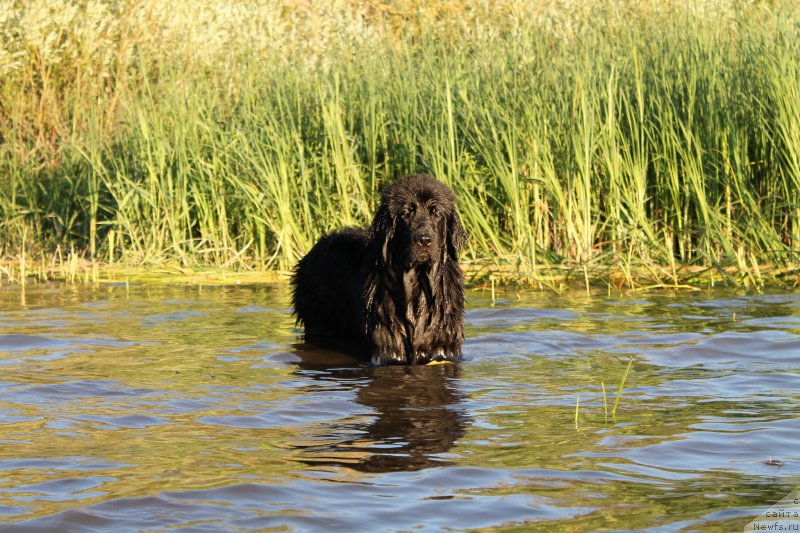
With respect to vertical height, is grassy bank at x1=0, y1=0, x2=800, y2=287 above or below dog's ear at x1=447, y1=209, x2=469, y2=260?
above

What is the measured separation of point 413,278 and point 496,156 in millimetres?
3319

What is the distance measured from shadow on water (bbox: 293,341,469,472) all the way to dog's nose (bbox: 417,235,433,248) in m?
0.86

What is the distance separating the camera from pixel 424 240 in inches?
297

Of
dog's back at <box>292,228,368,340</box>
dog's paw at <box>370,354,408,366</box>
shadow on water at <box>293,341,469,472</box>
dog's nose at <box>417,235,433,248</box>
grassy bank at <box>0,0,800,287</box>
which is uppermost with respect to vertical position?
grassy bank at <box>0,0,800,287</box>

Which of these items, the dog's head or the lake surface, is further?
the dog's head

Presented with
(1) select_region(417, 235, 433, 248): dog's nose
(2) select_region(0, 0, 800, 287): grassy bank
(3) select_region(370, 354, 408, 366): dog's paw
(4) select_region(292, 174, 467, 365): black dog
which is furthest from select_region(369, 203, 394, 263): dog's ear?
(2) select_region(0, 0, 800, 287): grassy bank

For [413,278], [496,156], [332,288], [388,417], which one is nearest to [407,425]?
[388,417]

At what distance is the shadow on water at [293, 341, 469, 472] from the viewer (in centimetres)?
526

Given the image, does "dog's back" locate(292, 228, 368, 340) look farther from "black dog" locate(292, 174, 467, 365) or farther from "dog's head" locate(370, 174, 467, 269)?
"dog's head" locate(370, 174, 467, 269)

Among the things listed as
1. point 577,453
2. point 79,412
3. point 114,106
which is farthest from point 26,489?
point 114,106

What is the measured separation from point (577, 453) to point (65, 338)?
4.82 m

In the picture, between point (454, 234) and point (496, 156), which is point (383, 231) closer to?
point (454, 234)

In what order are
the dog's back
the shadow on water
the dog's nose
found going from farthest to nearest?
1. the dog's back
2. the dog's nose
3. the shadow on water

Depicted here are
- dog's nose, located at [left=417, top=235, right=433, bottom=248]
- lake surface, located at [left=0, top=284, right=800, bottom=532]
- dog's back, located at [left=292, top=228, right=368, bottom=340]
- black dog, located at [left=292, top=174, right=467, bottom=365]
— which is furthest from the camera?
dog's back, located at [left=292, top=228, right=368, bottom=340]
